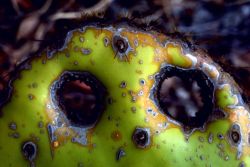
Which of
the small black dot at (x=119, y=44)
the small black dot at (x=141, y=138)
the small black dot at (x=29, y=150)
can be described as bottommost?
the small black dot at (x=141, y=138)

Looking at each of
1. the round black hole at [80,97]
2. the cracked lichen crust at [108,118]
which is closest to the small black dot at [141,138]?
the cracked lichen crust at [108,118]

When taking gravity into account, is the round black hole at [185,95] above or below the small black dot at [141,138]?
above

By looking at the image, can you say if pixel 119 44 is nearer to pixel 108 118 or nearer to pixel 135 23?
pixel 135 23

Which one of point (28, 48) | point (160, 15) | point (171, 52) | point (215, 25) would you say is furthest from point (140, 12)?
point (28, 48)

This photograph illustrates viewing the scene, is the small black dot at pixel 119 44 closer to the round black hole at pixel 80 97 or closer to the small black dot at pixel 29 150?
the round black hole at pixel 80 97

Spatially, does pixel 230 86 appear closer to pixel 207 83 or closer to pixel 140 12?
pixel 207 83

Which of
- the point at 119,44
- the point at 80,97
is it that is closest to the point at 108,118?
the point at 80,97

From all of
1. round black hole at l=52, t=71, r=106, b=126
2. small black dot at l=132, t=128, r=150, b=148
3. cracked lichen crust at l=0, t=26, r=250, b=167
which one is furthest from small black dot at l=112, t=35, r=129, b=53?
small black dot at l=132, t=128, r=150, b=148
